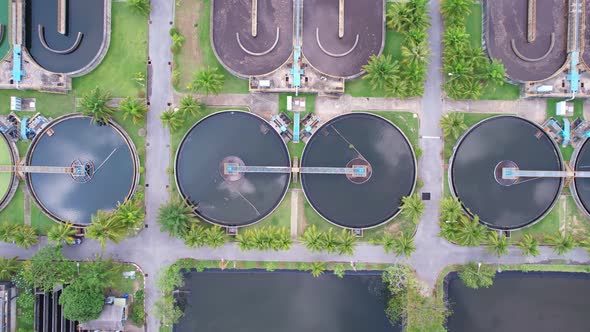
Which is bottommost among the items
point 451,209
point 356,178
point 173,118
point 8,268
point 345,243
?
point 8,268

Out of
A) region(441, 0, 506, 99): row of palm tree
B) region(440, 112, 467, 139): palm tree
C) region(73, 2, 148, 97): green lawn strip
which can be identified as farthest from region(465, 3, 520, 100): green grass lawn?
region(73, 2, 148, 97): green lawn strip

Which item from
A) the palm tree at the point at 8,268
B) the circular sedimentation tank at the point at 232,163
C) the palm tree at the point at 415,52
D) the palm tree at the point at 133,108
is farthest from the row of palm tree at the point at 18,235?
the palm tree at the point at 415,52

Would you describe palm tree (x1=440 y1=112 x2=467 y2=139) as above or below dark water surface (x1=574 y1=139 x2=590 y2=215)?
above

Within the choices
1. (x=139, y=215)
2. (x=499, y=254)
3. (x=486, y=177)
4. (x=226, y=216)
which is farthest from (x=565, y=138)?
(x=139, y=215)

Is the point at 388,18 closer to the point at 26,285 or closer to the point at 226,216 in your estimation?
the point at 226,216

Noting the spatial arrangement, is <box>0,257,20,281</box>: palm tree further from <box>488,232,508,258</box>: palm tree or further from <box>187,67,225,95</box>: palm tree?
<box>488,232,508,258</box>: palm tree

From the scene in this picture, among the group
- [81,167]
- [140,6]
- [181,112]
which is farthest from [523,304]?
[140,6]

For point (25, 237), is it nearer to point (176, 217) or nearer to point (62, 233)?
point (62, 233)
